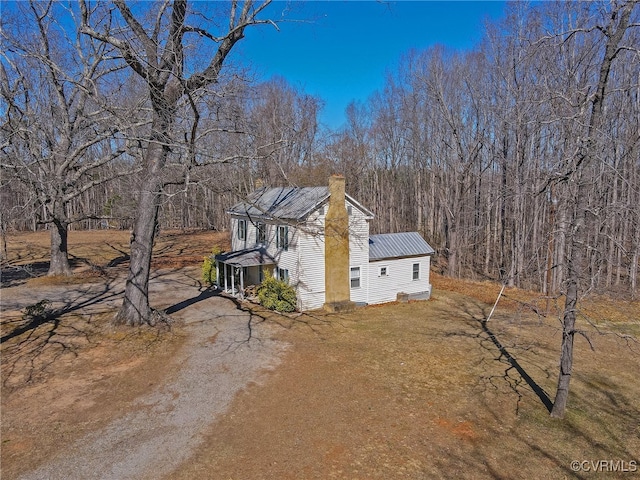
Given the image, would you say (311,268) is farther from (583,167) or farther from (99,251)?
(99,251)

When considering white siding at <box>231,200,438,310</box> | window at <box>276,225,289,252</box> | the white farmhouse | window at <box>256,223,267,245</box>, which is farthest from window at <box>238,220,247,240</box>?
window at <box>276,225,289,252</box>

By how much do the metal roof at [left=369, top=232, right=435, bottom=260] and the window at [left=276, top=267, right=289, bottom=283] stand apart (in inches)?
159

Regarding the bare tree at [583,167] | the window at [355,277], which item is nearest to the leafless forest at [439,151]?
the bare tree at [583,167]

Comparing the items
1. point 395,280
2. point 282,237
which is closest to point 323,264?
point 282,237

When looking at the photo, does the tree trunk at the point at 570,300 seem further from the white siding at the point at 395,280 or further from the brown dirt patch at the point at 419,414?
the white siding at the point at 395,280

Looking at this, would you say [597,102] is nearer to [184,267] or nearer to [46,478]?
[46,478]

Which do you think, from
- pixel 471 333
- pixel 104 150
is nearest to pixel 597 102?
pixel 471 333

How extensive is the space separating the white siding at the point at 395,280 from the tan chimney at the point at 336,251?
5.61ft

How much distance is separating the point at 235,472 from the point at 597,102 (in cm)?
990

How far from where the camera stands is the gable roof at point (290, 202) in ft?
56.4

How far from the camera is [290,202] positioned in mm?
19031

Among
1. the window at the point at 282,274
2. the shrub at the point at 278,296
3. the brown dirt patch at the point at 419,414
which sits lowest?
the brown dirt patch at the point at 419,414

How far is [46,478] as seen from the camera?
22.1ft

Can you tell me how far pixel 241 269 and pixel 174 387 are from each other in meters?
Answer: 8.28
